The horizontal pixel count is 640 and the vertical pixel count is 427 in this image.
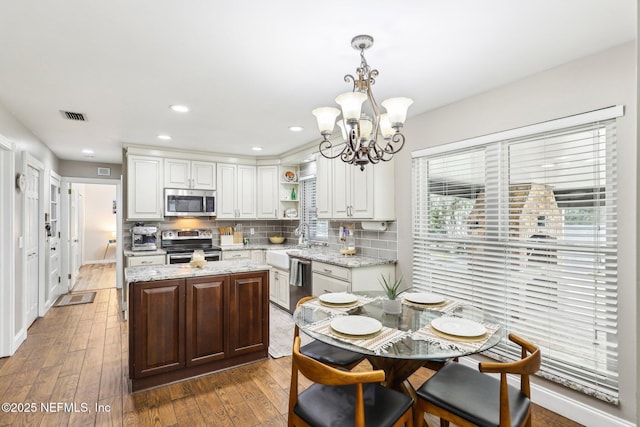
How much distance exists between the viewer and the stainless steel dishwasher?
413cm

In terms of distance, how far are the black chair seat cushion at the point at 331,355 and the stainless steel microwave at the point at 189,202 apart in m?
3.62

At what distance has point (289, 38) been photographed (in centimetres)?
194

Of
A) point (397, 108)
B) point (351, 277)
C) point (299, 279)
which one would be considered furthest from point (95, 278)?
point (397, 108)

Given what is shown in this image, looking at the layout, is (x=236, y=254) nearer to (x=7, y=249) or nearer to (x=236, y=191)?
(x=236, y=191)

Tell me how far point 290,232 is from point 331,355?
4.01 meters

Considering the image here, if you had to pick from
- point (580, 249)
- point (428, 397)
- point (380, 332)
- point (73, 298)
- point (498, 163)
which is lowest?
point (73, 298)

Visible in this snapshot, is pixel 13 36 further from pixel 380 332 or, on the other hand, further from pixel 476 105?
pixel 476 105

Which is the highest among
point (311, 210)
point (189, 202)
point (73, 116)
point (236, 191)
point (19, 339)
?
point (73, 116)

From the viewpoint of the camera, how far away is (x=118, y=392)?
256 centimetres

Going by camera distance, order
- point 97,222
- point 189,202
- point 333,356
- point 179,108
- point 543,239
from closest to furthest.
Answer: point 333,356, point 543,239, point 179,108, point 189,202, point 97,222

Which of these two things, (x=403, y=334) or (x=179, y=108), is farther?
(x=179, y=108)

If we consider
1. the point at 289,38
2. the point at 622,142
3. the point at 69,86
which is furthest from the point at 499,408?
the point at 69,86

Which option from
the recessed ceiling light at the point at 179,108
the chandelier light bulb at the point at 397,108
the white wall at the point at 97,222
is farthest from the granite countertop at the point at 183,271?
the white wall at the point at 97,222

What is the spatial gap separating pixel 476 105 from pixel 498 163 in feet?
1.79
